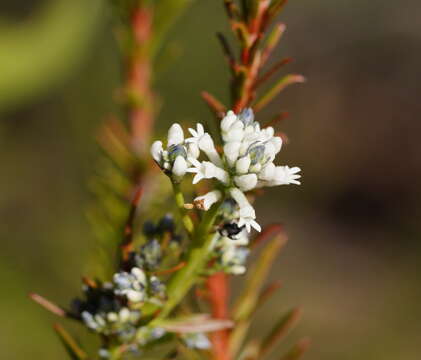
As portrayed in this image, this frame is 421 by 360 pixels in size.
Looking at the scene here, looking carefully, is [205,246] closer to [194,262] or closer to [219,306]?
[194,262]

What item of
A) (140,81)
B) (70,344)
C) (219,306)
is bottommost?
(70,344)

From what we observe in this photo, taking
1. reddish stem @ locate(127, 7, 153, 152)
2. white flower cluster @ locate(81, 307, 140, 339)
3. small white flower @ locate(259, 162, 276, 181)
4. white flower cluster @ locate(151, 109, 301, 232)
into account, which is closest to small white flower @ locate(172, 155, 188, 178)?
white flower cluster @ locate(151, 109, 301, 232)

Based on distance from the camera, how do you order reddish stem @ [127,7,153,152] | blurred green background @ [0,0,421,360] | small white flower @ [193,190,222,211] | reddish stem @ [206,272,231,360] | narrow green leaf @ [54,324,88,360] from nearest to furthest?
small white flower @ [193,190,222,211] → narrow green leaf @ [54,324,88,360] → reddish stem @ [206,272,231,360] → reddish stem @ [127,7,153,152] → blurred green background @ [0,0,421,360]

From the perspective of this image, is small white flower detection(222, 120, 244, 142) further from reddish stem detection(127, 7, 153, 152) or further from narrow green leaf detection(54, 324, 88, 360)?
reddish stem detection(127, 7, 153, 152)

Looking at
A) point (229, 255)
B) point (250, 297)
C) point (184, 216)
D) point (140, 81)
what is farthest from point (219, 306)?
point (140, 81)

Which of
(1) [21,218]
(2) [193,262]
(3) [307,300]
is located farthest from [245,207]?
(3) [307,300]

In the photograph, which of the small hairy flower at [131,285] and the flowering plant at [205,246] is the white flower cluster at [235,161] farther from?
the small hairy flower at [131,285]

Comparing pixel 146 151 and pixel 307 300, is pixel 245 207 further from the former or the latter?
pixel 307 300

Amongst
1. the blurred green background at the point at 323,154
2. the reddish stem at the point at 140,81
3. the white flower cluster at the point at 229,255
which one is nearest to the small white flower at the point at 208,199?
the white flower cluster at the point at 229,255
